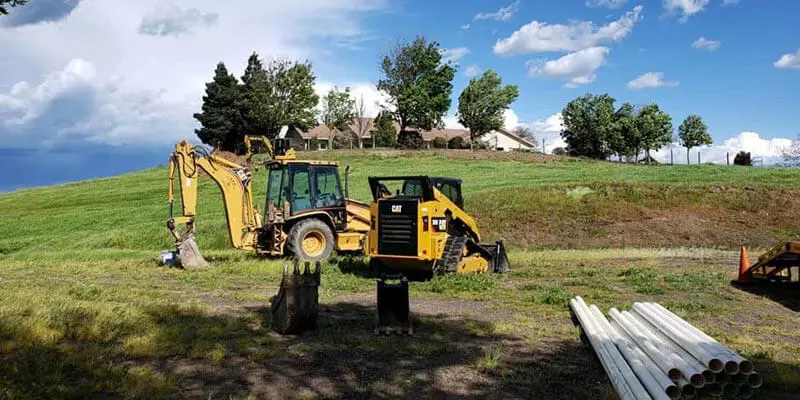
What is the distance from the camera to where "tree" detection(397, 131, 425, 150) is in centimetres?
6412

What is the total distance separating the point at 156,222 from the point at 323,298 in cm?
1735

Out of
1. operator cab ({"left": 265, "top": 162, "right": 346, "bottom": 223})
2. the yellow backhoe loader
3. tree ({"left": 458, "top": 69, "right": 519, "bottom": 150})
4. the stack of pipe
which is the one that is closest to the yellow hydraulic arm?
the yellow backhoe loader

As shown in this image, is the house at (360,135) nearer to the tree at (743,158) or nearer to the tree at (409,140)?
the tree at (409,140)

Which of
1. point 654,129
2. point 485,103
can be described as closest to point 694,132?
point 654,129

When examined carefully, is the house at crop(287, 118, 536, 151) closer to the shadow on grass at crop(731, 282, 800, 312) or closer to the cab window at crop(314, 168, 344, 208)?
the cab window at crop(314, 168, 344, 208)

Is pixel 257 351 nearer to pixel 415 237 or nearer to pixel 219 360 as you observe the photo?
pixel 219 360

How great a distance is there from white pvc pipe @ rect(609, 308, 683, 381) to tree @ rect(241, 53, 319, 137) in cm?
5228

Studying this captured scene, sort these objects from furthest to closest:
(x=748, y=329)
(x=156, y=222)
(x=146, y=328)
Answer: (x=156, y=222)
(x=748, y=329)
(x=146, y=328)

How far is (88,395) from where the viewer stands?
573 cm

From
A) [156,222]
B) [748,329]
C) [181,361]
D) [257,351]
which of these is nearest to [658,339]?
[748,329]

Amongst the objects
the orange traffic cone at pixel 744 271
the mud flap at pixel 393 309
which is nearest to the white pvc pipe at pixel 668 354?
the mud flap at pixel 393 309

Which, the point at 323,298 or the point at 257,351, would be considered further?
the point at 323,298

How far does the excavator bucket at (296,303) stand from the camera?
320 inches

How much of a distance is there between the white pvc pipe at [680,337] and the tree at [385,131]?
58469 mm
